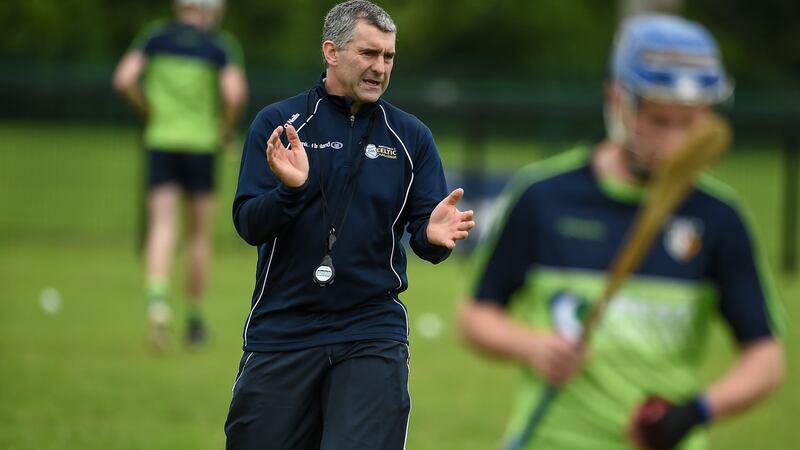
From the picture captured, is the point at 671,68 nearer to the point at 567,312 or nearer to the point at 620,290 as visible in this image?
the point at 620,290

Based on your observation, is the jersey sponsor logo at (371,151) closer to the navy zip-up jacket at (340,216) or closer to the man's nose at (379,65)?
the navy zip-up jacket at (340,216)

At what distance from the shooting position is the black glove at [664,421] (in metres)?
4.03

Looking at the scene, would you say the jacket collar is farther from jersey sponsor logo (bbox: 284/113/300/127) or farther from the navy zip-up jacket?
jersey sponsor logo (bbox: 284/113/300/127)

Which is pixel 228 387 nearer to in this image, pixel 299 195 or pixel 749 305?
pixel 299 195

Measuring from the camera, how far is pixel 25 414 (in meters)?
9.00

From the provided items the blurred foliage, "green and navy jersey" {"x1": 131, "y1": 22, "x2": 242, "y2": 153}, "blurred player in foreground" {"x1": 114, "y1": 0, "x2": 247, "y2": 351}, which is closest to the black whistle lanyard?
"blurred player in foreground" {"x1": 114, "y1": 0, "x2": 247, "y2": 351}

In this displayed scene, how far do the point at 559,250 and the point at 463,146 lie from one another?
17423 millimetres

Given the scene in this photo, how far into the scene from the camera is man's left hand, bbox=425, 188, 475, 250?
4773mm

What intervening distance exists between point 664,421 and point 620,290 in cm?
38

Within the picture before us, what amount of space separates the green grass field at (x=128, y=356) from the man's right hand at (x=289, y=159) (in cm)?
390

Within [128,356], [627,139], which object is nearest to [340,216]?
[627,139]

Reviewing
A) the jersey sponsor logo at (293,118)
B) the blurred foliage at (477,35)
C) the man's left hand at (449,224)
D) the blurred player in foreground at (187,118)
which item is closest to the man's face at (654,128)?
the man's left hand at (449,224)

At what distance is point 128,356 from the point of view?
11234 mm

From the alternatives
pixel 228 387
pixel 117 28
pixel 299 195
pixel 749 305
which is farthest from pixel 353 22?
pixel 117 28
